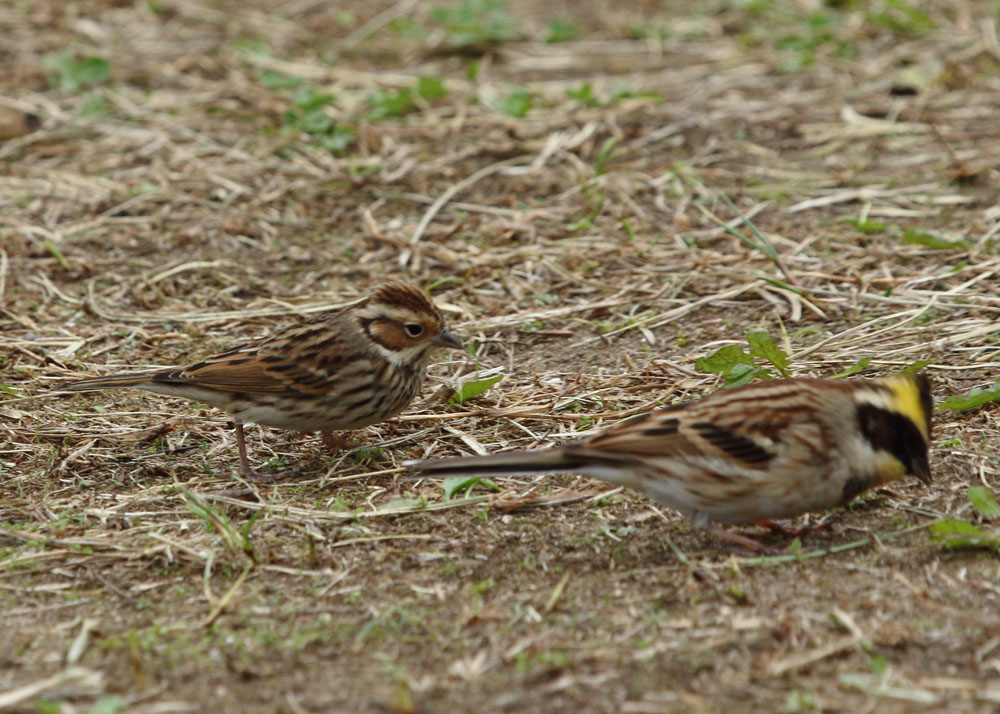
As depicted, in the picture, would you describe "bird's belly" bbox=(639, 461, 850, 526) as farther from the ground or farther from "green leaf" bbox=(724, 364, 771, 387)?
"green leaf" bbox=(724, 364, 771, 387)

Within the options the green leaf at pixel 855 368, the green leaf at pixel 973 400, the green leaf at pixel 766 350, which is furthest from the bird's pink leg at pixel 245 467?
the green leaf at pixel 973 400

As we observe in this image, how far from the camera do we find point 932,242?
746 centimetres

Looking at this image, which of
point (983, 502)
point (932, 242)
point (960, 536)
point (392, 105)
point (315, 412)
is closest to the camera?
point (960, 536)

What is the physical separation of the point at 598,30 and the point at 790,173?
13.4 ft

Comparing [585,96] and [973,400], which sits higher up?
[585,96]

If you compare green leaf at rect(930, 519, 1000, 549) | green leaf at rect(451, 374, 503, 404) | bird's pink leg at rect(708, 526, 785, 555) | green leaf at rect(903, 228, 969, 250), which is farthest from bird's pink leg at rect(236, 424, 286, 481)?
green leaf at rect(903, 228, 969, 250)

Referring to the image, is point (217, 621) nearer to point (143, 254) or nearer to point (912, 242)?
point (143, 254)

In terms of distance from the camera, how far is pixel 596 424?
5.96 metres

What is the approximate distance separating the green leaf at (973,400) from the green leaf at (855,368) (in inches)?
15.7

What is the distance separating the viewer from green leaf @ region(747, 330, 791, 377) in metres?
5.98

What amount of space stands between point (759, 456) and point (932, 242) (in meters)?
3.32

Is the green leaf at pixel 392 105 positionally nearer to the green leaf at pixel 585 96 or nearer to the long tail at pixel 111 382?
the green leaf at pixel 585 96

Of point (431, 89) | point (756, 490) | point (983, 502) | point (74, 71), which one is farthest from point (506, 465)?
point (74, 71)

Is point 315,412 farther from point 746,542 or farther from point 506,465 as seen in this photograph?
point 746,542
